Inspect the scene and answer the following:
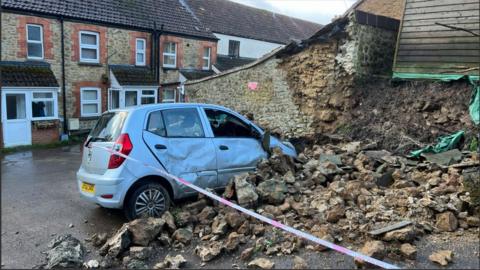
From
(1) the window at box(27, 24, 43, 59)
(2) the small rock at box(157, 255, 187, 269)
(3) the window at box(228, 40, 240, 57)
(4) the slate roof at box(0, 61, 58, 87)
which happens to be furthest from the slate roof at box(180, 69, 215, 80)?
(2) the small rock at box(157, 255, 187, 269)

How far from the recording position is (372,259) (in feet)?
11.7

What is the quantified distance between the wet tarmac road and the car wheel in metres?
0.52

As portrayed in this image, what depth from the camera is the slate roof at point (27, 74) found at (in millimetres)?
15281

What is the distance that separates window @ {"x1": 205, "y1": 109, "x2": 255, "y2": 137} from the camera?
21.1 feet

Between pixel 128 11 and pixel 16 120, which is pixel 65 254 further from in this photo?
pixel 128 11

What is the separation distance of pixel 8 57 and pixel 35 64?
1040 millimetres

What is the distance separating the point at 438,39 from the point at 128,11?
613 inches

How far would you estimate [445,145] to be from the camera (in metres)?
7.81

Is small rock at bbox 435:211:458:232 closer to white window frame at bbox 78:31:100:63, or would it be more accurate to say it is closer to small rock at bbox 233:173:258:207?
small rock at bbox 233:173:258:207

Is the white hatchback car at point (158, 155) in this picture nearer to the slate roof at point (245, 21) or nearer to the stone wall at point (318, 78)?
the stone wall at point (318, 78)

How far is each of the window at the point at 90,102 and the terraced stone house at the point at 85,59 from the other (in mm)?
48

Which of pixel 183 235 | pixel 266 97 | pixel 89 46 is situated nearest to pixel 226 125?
pixel 183 235

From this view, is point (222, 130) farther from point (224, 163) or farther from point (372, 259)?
point (372, 259)

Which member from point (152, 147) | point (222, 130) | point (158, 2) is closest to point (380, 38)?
point (222, 130)
